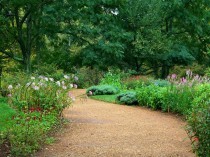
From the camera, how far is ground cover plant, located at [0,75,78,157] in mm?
5484

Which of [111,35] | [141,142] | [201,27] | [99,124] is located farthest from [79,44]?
[141,142]

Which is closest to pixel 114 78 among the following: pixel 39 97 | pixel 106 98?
pixel 106 98

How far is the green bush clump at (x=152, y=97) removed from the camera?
1087cm

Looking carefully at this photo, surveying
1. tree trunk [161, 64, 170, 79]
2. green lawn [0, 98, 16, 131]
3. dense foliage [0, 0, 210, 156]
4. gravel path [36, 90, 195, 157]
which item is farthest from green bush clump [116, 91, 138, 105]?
tree trunk [161, 64, 170, 79]

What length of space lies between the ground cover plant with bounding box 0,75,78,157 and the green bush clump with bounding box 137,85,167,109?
116 inches

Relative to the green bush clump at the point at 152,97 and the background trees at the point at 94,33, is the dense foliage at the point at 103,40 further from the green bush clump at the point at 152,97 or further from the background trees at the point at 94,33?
the green bush clump at the point at 152,97

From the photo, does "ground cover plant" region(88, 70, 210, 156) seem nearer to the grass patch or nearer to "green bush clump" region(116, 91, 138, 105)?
"green bush clump" region(116, 91, 138, 105)

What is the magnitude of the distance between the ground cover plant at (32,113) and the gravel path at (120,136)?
0.92 ft

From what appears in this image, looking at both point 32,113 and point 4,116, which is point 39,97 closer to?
point 32,113

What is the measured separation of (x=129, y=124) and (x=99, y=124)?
70cm

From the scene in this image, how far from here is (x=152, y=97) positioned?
36.5 ft

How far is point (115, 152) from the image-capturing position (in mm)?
5742

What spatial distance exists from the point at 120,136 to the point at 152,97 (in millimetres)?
4310

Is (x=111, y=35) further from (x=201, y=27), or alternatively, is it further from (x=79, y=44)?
(x=201, y=27)
